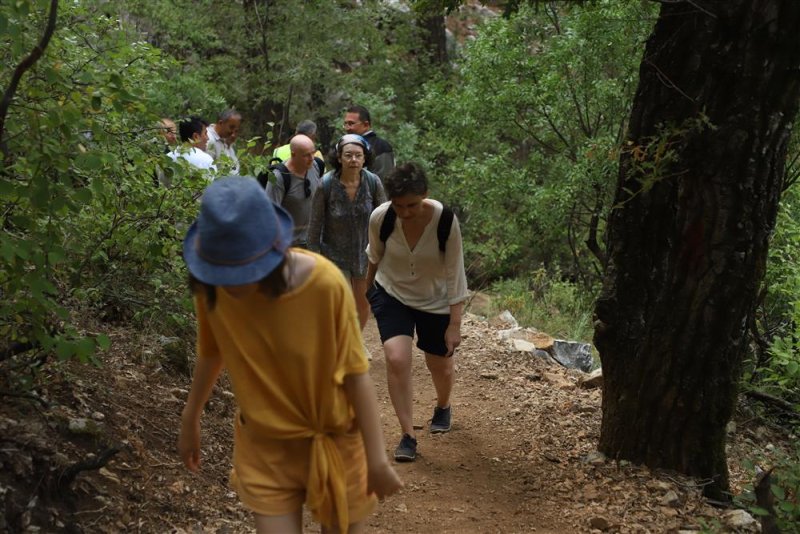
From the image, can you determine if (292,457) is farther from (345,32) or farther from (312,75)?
(345,32)

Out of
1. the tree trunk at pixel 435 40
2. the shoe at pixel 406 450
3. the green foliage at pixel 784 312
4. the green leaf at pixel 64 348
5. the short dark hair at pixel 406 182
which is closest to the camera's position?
the green leaf at pixel 64 348

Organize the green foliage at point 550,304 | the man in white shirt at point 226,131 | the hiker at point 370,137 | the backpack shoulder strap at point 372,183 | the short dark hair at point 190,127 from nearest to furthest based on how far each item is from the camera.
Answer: the backpack shoulder strap at point 372,183, the short dark hair at point 190,127, the hiker at point 370,137, the man in white shirt at point 226,131, the green foliage at point 550,304

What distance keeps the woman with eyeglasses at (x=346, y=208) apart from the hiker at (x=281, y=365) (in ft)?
14.3

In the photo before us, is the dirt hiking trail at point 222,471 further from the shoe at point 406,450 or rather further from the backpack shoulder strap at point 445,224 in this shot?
the backpack shoulder strap at point 445,224

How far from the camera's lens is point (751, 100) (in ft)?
15.8

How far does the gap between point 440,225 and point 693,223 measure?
4.93 feet

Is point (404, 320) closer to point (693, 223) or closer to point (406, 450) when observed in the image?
point (406, 450)

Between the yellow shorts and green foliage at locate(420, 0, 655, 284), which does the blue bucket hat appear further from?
green foliage at locate(420, 0, 655, 284)

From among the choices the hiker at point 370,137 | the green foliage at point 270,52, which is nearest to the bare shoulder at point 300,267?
the hiker at point 370,137

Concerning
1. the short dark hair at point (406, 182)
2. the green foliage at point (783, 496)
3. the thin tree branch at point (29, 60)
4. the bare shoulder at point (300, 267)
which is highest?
the thin tree branch at point (29, 60)

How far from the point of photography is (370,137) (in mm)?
8781

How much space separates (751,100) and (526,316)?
22.7 feet

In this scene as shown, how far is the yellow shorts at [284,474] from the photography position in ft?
9.53

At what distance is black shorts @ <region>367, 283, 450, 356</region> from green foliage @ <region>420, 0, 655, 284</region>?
14.6 ft
